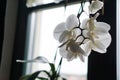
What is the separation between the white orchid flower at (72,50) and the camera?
1.70ft

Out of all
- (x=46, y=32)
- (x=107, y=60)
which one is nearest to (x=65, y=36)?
(x=107, y=60)

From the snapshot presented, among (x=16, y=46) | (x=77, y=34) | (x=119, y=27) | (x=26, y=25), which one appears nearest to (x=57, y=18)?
(x=26, y=25)

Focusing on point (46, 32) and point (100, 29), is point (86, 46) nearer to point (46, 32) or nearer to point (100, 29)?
point (100, 29)

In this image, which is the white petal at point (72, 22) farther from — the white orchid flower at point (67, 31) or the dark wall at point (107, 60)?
the dark wall at point (107, 60)

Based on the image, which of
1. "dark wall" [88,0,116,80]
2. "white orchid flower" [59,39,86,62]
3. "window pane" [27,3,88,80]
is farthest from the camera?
"window pane" [27,3,88,80]

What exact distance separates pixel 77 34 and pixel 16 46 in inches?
44.5

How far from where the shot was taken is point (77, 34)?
557 mm

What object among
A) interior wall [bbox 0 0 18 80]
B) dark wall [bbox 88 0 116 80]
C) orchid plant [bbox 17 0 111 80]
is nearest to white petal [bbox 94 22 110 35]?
orchid plant [bbox 17 0 111 80]

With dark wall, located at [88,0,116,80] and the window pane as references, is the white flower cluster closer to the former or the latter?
dark wall, located at [88,0,116,80]

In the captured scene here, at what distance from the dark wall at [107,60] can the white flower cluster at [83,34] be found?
643 mm

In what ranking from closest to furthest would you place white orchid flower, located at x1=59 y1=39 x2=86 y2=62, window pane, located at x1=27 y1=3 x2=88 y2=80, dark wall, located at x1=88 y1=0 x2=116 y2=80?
white orchid flower, located at x1=59 y1=39 x2=86 y2=62, dark wall, located at x1=88 y1=0 x2=116 y2=80, window pane, located at x1=27 y1=3 x2=88 y2=80

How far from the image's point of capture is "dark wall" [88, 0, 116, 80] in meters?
1.17

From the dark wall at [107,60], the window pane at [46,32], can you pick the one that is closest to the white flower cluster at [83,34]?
the dark wall at [107,60]

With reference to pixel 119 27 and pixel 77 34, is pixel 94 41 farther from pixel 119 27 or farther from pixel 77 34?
pixel 119 27
